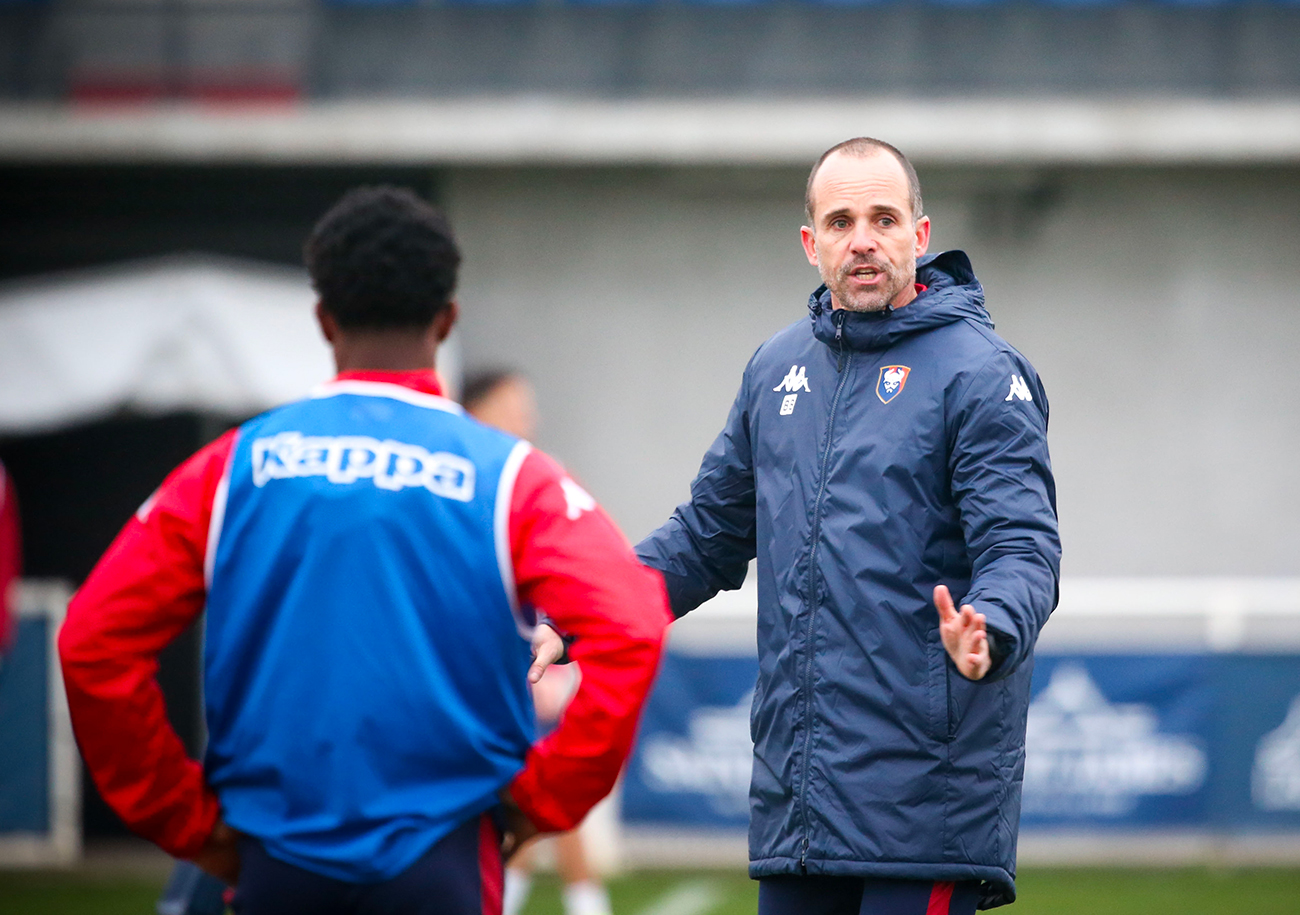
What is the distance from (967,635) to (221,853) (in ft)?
4.10

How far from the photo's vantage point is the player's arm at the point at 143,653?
7.50ft

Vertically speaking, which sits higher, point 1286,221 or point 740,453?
point 1286,221

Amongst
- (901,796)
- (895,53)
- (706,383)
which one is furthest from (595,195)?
(901,796)

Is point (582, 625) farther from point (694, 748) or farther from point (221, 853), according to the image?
point (694, 748)

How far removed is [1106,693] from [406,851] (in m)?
6.45

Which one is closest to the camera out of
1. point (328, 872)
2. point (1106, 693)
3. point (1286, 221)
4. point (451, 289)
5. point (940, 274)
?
point (328, 872)

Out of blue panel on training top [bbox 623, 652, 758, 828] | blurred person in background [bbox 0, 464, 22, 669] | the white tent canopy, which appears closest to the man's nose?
blurred person in background [bbox 0, 464, 22, 669]

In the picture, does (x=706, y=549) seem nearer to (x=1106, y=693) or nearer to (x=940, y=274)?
(x=940, y=274)

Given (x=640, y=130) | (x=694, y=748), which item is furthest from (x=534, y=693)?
(x=640, y=130)

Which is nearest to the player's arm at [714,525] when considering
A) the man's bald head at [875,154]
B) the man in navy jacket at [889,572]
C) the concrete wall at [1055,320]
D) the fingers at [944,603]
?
the man in navy jacket at [889,572]

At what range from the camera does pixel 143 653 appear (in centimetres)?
231

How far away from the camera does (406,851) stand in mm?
2242

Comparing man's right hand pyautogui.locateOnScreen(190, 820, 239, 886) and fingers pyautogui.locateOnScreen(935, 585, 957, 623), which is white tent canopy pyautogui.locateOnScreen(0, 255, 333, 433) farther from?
fingers pyautogui.locateOnScreen(935, 585, 957, 623)

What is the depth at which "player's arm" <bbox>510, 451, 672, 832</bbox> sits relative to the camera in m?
2.29
